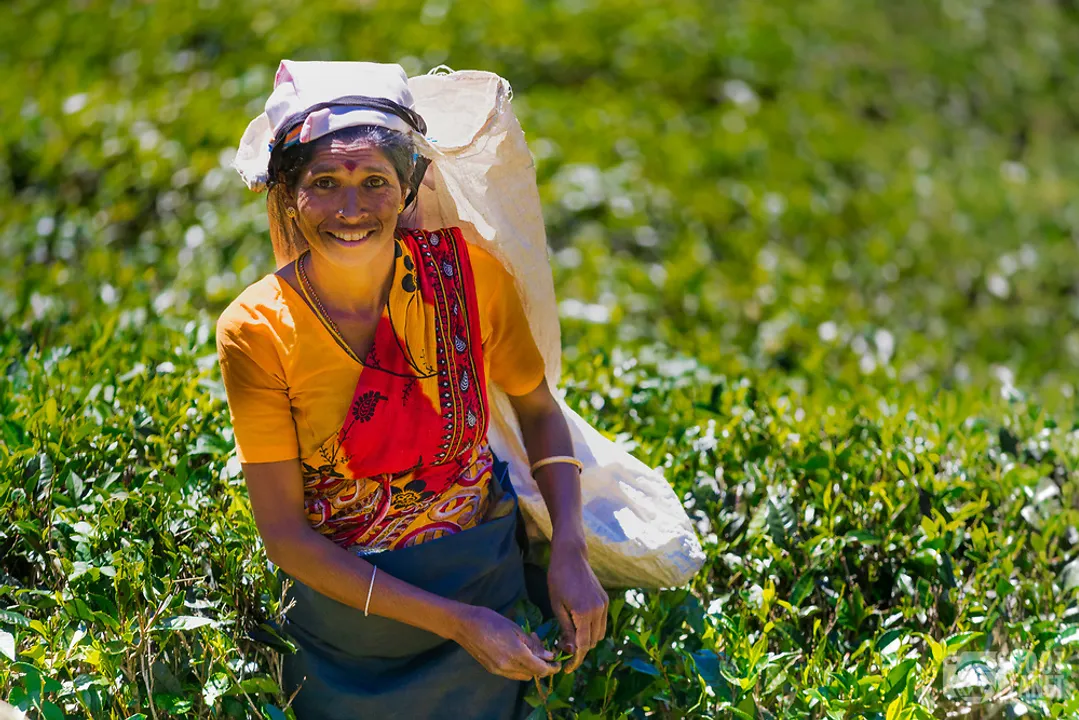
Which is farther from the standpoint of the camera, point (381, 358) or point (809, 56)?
point (809, 56)

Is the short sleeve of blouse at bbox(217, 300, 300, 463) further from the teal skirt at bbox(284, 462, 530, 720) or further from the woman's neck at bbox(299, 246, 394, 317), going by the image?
the teal skirt at bbox(284, 462, 530, 720)

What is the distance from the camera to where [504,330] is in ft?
8.54

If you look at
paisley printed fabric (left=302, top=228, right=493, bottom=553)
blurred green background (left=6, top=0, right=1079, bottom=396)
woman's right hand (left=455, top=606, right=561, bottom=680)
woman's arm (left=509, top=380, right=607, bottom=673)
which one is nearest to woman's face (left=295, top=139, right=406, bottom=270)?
paisley printed fabric (left=302, top=228, right=493, bottom=553)

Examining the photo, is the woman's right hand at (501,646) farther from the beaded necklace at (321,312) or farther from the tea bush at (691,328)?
the beaded necklace at (321,312)

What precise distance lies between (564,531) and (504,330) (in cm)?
45

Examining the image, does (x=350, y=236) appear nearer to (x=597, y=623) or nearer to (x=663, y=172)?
(x=597, y=623)

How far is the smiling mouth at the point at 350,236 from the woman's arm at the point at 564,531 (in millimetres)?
570

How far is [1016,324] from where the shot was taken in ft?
20.8

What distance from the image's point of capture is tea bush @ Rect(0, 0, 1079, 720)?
8.72ft

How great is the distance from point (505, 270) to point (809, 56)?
19.8 feet

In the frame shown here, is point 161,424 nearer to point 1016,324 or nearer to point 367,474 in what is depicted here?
point 367,474

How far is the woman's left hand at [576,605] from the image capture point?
7.95 ft

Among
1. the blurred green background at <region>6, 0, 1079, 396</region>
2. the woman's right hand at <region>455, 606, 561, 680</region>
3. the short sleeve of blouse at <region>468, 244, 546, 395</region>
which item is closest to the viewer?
the woman's right hand at <region>455, 606, 561, 680</region>

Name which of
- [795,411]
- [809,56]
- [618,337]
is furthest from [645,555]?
[809,56]
